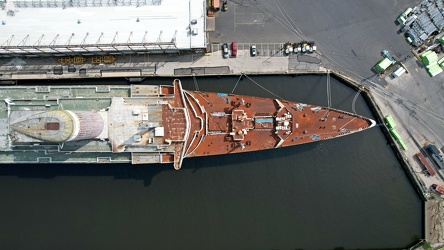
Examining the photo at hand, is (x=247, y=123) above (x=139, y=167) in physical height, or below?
above

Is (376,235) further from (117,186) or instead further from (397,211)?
(117,186)

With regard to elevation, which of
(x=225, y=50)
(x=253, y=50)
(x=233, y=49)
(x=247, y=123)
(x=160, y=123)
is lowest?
(x=247, y=123)

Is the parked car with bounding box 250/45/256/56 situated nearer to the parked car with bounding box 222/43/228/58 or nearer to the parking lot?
the parking lot

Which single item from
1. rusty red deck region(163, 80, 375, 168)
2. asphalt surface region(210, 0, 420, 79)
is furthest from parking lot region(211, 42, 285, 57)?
rusty red deck region(163, 80, 375, 168)

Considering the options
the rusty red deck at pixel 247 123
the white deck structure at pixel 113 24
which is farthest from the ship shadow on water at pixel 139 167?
the white deck structure at pixel 113 24

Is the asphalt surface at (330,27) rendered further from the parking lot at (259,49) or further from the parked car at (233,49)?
the parked car at (233,49)

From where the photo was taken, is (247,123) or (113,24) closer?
(247,123)

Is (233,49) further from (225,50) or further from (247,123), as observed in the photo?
(247,123)

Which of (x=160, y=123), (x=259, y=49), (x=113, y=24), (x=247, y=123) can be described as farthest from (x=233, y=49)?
(x=113, y=24)
